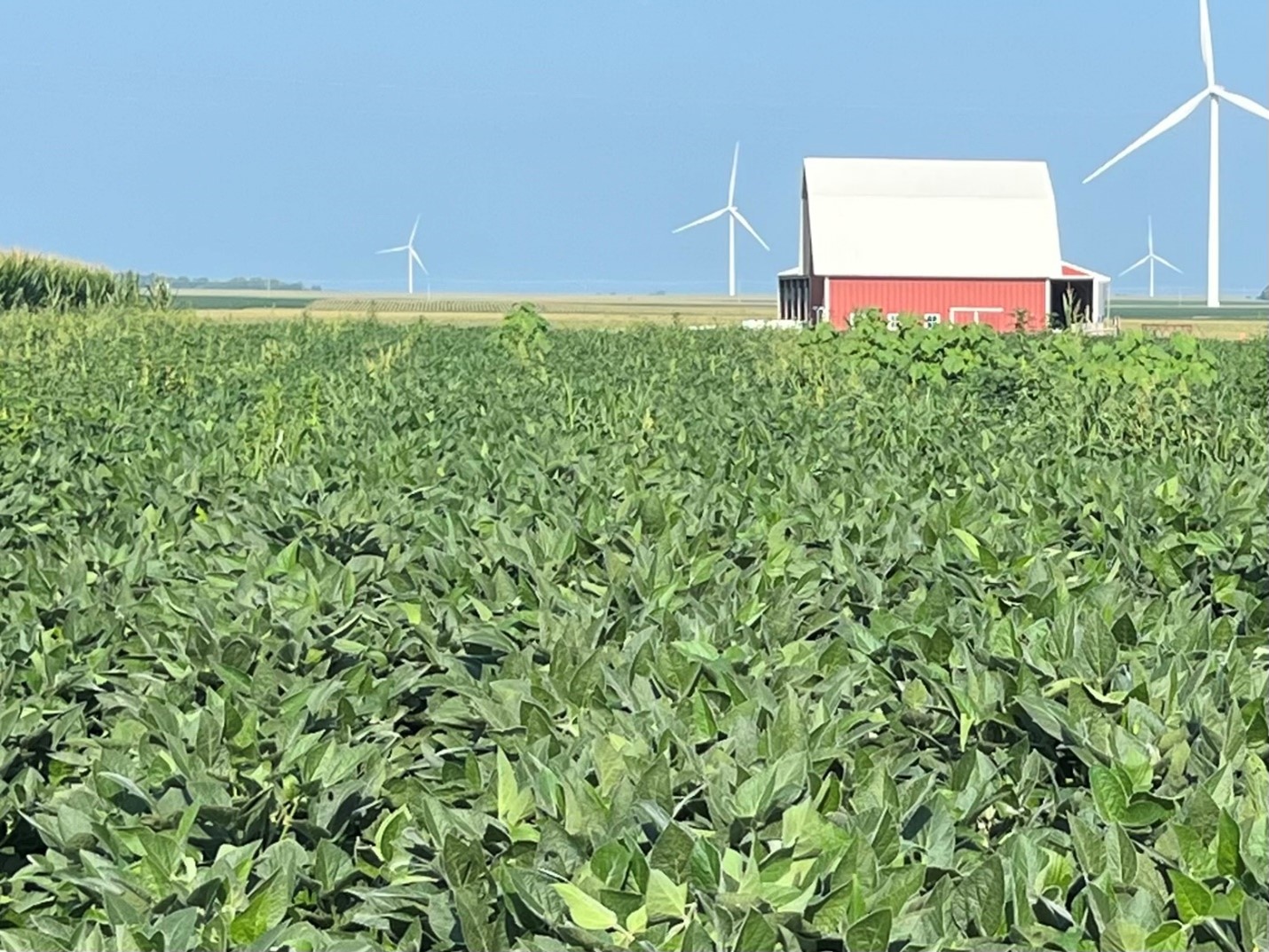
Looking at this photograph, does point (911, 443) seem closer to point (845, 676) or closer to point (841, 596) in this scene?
point (841, 596)

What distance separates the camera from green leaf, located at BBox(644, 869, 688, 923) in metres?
2.12

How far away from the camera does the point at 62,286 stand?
129 feet

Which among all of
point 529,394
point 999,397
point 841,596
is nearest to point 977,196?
point 999,397

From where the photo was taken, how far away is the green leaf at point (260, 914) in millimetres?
2223

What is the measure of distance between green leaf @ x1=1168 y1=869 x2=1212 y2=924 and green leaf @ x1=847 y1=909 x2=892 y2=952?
1.25 ft

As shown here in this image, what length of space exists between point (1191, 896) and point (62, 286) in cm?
3996

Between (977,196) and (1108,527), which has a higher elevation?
(977,196)

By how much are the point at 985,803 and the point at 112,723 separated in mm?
1714

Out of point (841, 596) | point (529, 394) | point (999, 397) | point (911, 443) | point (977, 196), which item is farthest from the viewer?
point (977, 196)

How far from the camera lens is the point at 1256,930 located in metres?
2.03

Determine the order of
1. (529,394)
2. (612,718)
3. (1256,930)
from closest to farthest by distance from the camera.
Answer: (1256,930) → (612,718) → (529,394)

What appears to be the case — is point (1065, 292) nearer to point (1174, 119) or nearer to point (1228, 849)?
point (1174, 119)

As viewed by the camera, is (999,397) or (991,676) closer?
(991,676)

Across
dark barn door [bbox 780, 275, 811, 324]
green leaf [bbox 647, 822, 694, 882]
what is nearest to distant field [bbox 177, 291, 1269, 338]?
dark barn door [bbox 780, 275, 811, 324]
